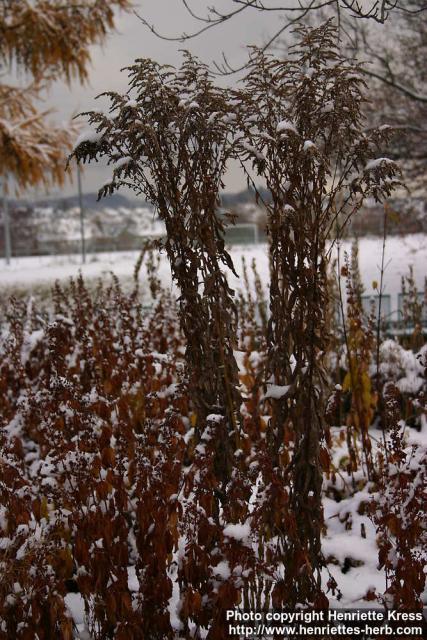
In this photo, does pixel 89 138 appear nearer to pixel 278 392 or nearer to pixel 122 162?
pixel 122 162

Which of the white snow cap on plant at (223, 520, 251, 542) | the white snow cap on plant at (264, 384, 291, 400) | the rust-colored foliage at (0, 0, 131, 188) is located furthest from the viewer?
the rust-colored foliage at (0, 0, 131, 188)

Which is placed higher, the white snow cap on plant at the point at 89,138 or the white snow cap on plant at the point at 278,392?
the white snow cap on plant at the point at 89,138

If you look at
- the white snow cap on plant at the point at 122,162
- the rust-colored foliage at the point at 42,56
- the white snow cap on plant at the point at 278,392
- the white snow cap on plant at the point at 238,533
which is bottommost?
the white snow cap on plant at the point at 238,533

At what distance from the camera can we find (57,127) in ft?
28.0

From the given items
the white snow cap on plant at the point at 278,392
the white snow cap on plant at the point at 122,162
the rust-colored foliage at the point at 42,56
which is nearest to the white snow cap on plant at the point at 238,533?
the white snow cap on plant at the point at 278,392

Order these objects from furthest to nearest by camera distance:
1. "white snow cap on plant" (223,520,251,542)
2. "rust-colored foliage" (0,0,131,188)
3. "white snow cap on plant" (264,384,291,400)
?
1. "rust-colored foliage" (0,0,131,188)
2. "white snow cap on plant" (264,384,291,400)
3. "white snow cap on plant" (223,520,251,542)

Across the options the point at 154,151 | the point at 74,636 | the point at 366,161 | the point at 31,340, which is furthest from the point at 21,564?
the point at 31,340

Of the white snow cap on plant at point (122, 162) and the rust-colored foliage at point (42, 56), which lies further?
the rust-colored foliage at point (42, 56)

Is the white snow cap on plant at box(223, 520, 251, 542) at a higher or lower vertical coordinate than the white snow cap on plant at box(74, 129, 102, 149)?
lower

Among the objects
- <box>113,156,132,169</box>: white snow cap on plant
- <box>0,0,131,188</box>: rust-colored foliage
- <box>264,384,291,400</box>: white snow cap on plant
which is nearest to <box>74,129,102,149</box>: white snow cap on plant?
<box>113,156,132,169</box>: white snow cap on plant

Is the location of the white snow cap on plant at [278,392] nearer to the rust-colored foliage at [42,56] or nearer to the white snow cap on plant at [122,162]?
the white snow cap on plant at [122,162]

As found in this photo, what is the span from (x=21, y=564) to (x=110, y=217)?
90152mm

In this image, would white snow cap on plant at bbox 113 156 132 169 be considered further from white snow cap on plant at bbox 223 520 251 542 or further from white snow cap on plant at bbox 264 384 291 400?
white snow cap on plant at bbox 223 520 251 542

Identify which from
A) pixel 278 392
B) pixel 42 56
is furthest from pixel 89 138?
pixel 42 56
